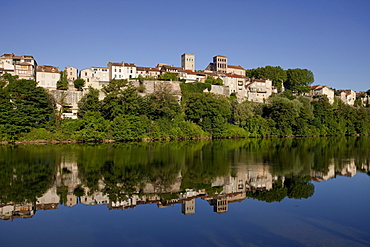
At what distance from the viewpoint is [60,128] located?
132 feet

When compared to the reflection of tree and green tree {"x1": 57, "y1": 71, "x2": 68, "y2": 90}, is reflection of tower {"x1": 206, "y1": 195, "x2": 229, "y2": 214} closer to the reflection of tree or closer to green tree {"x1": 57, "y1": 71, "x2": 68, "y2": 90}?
the reflection of tree

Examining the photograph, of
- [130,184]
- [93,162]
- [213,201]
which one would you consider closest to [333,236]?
[213,201]

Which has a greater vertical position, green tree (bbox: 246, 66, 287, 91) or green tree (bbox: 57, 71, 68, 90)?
green tree (bbox: 246, 66, 287, 91)

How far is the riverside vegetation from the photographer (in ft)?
128

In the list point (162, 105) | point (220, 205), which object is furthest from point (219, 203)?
point (162, 105)

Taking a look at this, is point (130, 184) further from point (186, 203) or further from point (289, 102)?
point (289, 102)

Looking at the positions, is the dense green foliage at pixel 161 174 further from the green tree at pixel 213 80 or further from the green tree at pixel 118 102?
the green tree at pixel 213 80

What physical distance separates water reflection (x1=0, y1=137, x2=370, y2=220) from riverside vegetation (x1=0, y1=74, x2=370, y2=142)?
51.6 feet

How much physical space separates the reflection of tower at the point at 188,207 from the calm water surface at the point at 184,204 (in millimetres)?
38

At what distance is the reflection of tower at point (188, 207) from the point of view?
11807 millimetres

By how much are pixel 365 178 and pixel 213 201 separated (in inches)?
387

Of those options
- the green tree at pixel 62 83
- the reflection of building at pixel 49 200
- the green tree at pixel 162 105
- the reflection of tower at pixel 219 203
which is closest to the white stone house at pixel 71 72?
the green tree at pixel 62 83

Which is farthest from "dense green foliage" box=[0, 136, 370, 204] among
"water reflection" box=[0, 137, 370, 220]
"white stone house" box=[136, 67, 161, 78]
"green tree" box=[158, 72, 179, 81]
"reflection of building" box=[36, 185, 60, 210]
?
"white stone house" box=[136, 67, 161, 78]

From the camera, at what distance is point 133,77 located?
61.2 m
